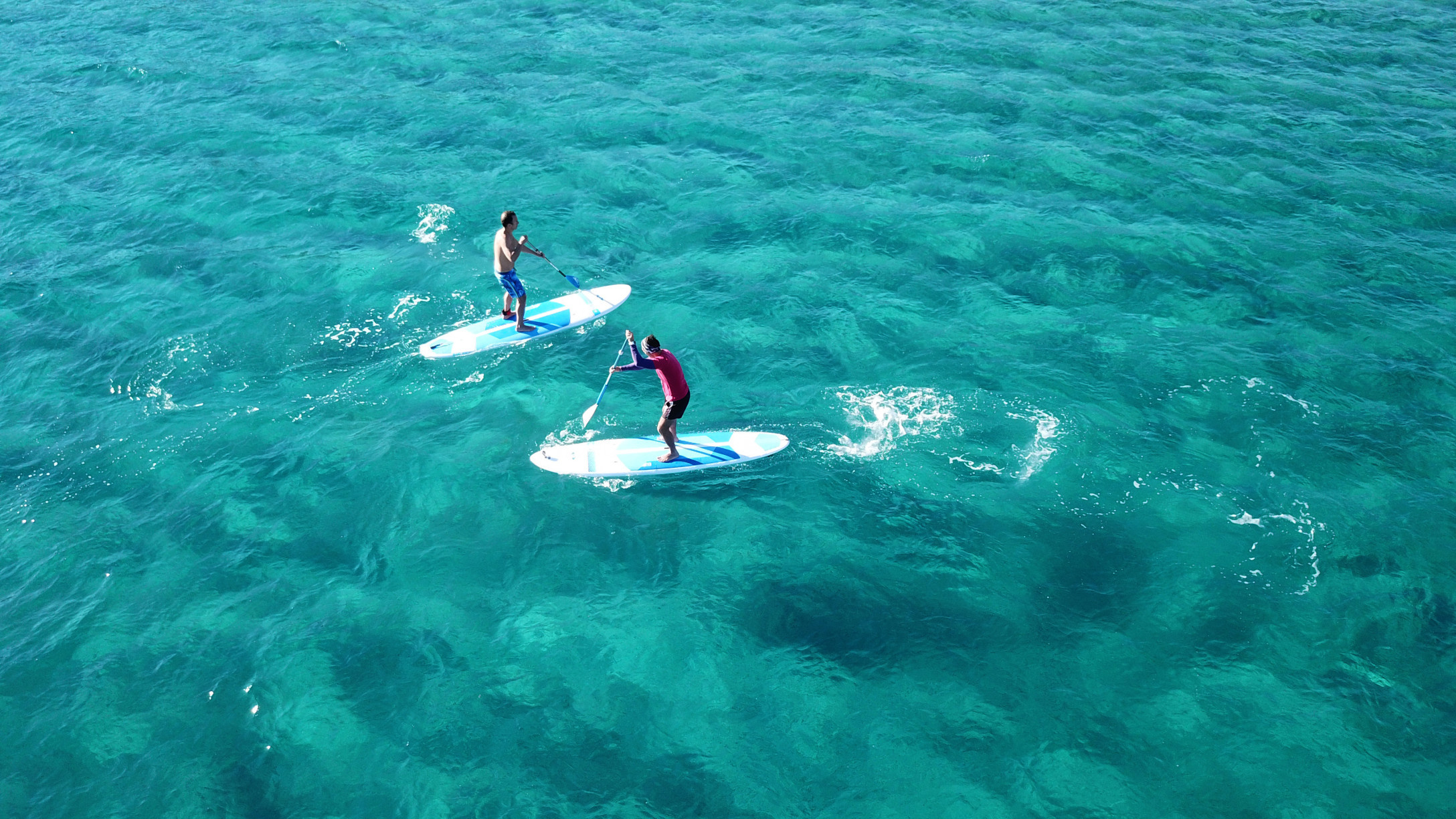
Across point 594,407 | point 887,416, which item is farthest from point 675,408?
point 887,416

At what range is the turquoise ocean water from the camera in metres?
15.2

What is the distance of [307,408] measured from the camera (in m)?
21.9

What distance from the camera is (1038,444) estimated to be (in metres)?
20.4

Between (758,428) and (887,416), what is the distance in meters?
3.14

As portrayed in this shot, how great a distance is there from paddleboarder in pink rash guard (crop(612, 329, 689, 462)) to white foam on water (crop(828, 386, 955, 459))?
379 cm

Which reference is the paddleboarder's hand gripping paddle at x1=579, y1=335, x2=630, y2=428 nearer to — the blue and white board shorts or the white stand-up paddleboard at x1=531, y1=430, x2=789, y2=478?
the white stand-up paddleboard at x1=531, y1=430, x2=789, y2=478

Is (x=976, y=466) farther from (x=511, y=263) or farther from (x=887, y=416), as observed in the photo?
(x=511, y=263)

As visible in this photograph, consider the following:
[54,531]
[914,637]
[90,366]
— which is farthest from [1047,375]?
[90,366]

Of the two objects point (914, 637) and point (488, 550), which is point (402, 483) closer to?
point (488, 550)

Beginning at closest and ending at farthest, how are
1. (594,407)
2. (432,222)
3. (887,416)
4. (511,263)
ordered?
1. (594,407)
2. (887,416)
3. (511,263)
4. (432,222)

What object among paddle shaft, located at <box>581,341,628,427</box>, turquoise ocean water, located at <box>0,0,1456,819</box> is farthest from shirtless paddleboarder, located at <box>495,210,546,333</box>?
paddle shaft, located at <box>581,341,628,427</box>

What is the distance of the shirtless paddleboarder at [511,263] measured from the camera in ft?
73.4

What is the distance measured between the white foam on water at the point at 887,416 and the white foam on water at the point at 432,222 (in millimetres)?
14060

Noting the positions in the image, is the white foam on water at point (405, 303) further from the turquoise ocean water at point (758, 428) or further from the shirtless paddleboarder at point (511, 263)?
the shirtless paddleboarder at point (511, 263)
